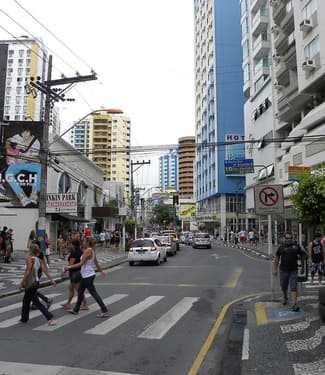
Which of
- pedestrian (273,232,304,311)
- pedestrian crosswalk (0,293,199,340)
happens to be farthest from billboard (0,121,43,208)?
pedestrian (273,232,304,311)

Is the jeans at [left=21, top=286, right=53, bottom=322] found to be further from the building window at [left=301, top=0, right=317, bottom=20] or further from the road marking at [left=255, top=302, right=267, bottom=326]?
the building window at [left=301, top=0, right=317, bottom=20]

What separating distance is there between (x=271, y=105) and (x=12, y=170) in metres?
30.7

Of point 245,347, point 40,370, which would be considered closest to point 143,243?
point 245,347

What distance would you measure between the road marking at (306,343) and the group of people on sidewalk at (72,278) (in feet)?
13.8

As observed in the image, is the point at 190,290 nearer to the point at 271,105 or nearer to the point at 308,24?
the point at 308,24

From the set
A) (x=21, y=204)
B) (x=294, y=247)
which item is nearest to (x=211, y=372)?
(x=294, y=247)

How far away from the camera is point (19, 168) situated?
1292 inches

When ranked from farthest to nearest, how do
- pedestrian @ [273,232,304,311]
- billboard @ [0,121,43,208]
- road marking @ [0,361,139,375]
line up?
billboard @ [0,121,43,208]
pedestrian @ [273,232,304,311]
road marking @ [0,361,139,375]

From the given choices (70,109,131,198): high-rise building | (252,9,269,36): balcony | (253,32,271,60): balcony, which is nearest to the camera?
(70,109,131,198): high-rise building

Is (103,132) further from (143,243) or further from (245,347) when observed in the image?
(245,347)

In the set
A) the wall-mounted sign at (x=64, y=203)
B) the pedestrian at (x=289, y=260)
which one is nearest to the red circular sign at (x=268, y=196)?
the pedestrian at (x=289, y=260)

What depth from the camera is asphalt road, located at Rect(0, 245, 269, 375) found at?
6.10 m

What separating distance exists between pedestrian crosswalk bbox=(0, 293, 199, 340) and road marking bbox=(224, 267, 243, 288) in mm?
3427

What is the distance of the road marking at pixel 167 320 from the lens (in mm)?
7988
